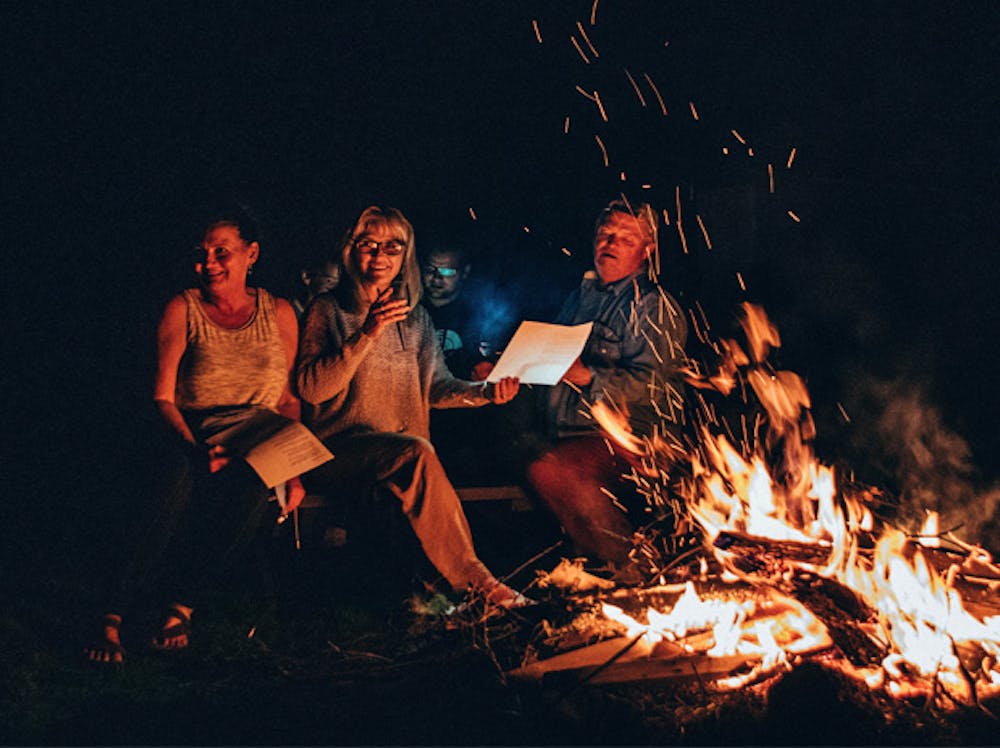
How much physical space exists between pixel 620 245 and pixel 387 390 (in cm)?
162

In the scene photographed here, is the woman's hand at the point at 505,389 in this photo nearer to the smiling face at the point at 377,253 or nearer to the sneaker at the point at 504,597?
the smiling face at the point at 377,253

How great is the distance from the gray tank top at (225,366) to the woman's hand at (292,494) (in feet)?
1.39

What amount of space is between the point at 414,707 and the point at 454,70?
4758 millimetres

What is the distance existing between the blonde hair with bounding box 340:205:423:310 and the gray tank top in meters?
0.54

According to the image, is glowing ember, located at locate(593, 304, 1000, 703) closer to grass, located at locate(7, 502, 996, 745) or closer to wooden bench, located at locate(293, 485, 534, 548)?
grass, located at locate(7, 502, 996, 745)

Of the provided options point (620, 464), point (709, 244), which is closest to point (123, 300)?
point (620, 464)

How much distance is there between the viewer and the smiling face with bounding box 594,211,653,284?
5266mm

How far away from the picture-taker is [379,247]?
4809mm

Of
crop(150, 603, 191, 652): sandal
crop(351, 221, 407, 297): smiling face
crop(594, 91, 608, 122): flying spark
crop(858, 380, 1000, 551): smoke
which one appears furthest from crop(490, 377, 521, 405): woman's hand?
crop(594, 91, 608, 122): flying spark

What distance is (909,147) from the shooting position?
5758 millimetres

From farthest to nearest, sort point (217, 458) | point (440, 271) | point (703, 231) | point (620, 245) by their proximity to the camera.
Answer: point (703, 231)
point (440, 271)
point (620, 245)
point (217, 458)

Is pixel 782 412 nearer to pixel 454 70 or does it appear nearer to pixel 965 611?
pixel 965 611

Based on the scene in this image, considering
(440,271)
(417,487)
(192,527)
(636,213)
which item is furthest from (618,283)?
(192,527)

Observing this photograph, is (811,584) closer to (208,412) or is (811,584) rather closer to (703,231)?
(208,412)
